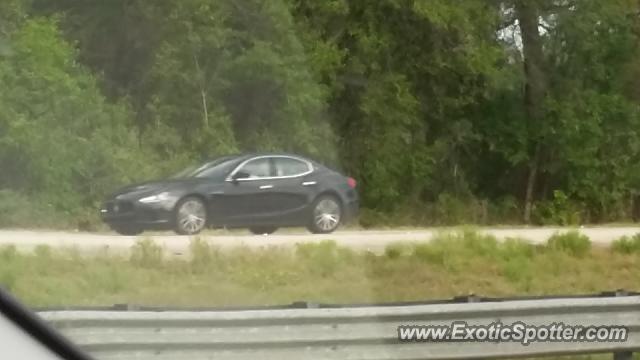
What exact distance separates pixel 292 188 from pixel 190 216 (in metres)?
0.57

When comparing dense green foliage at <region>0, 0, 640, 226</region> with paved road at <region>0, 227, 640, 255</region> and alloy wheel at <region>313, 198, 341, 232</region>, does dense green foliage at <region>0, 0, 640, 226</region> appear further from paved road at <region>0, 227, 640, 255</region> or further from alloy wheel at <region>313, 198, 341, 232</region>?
alloy wheel at <region>313, 198, 341, 232</region>

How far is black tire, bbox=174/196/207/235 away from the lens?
5883 millimetres

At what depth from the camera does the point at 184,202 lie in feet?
19.2

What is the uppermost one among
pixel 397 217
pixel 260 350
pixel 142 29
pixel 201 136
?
pixel 142 29

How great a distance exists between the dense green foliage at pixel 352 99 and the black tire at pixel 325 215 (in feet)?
0.73

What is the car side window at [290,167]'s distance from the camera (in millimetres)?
6094

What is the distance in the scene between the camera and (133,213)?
5.83 meters

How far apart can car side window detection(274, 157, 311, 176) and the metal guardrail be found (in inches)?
30.0

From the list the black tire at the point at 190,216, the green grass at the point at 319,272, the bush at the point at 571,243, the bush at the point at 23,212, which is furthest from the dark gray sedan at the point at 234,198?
the bush at the point at 571,243

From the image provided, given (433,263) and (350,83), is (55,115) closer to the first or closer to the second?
(350,83)

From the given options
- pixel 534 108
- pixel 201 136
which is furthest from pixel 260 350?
pixel 534 108

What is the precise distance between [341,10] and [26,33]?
6.87 ft

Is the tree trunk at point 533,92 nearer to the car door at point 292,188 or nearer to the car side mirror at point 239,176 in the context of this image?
the car door at point 292,188

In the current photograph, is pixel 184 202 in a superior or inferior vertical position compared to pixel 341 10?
inferior
